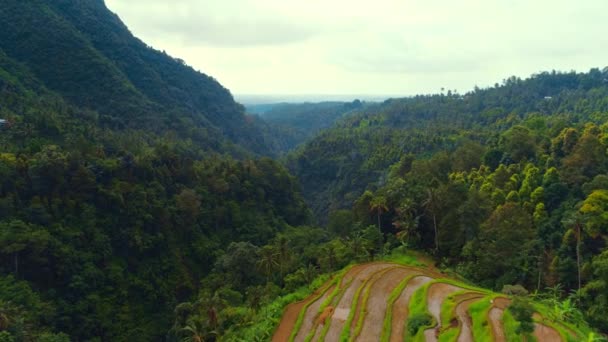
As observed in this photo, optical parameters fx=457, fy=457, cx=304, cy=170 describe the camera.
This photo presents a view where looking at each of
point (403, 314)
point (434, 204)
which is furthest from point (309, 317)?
point (434, 204)

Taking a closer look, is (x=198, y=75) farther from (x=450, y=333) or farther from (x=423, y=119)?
(x=450, y=333)

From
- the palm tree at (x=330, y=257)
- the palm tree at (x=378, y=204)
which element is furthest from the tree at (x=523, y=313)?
the palm tree at (x=378, y=204)

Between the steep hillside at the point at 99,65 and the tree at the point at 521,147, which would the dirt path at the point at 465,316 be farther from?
the steep hillside at the point at 99,65

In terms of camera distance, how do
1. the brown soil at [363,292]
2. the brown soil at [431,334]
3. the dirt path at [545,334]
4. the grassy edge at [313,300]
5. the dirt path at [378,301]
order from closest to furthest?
the dirt path at [545,334] → the brown soil at [431,334] → the dirt path at [378,301] → the grassy edge at [313,300] → the brown soil at [363,292]

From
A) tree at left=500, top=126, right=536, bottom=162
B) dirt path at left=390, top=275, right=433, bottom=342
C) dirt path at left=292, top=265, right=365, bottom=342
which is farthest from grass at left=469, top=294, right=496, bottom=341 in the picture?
tree at left=500, top=126, right=536, bottom=162

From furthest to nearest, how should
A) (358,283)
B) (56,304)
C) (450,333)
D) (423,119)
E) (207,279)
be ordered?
(423,119) → (207,279) → (56,304) → (358,283) → (450,333)

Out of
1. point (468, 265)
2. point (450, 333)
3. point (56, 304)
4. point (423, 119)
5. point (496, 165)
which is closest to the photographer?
point (450, 333)

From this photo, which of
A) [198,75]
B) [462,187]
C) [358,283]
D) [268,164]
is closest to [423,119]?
[198,75]
